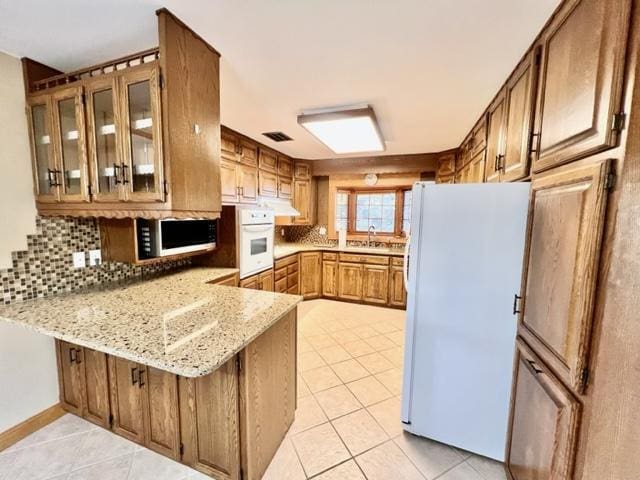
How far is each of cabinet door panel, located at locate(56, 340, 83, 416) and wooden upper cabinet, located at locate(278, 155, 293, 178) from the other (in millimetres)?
3048

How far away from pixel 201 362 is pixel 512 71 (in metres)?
2.35

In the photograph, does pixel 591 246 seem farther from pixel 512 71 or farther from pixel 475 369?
pixel 512 71

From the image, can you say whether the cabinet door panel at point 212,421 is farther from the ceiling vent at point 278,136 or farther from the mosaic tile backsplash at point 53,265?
the ceiling vent at point 278,136

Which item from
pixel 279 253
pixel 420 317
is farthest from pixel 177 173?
pixel 279 253

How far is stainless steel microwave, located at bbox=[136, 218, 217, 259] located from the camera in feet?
6.63

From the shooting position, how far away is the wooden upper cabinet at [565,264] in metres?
0.87

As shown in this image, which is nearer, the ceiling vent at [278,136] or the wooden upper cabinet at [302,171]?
the ceiling vent at [278,136]

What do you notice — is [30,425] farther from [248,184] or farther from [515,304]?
[515,304]

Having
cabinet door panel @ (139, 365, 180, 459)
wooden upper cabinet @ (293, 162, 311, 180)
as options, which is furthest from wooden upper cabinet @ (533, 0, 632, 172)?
wooden upper cabinet @ (293, 162, 311, 180)

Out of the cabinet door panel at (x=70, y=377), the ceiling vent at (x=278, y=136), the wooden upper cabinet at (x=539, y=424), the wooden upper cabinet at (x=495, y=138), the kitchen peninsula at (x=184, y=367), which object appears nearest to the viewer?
the wooden upper cabinet at (x=539, y=424)

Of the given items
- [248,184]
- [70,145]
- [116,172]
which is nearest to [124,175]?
[116,172]

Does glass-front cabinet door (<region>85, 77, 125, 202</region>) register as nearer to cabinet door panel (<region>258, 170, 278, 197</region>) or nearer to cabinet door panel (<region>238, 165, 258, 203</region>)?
cabinet door panel (<region>238, 165, 258, 203</region>)

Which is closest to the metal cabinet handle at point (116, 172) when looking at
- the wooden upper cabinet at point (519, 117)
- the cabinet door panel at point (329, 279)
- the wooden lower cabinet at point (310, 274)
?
the wooden upper cabinet at point (519, 117)

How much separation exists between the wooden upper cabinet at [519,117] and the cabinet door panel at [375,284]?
2.47 m
